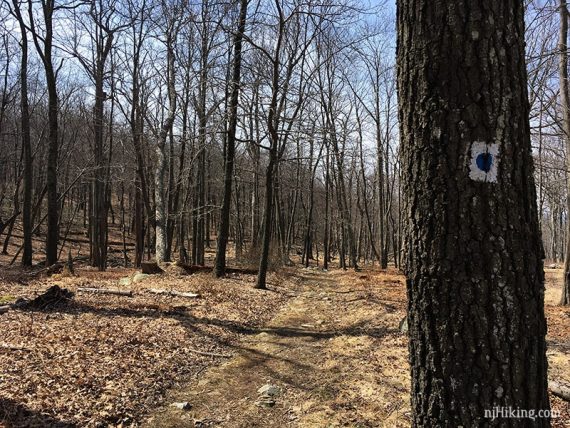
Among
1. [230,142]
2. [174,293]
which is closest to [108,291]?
[174,293]

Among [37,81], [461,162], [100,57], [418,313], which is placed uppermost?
[37,81]

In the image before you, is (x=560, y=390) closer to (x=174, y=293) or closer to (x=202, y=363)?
(x=202, y=363)

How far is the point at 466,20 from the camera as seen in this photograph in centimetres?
182

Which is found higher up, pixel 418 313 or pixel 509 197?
pixel 509 197

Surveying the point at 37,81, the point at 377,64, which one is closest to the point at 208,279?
the point at 377,64

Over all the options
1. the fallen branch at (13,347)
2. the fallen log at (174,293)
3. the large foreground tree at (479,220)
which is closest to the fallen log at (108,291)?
the fallen log at (174,293)

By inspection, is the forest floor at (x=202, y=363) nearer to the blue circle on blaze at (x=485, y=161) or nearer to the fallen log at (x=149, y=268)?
the fallen log at (x=149, y=268)

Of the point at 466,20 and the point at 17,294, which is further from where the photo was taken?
the point at 17,294

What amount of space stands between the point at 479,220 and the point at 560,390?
4.22 metres

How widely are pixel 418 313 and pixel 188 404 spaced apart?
12.7 feet

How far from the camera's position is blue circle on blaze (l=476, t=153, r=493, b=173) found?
5.93 feet

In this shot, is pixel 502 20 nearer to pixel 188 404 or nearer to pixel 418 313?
pixel 418 313

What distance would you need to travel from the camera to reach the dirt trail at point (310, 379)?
472cm

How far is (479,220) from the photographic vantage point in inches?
70.9
